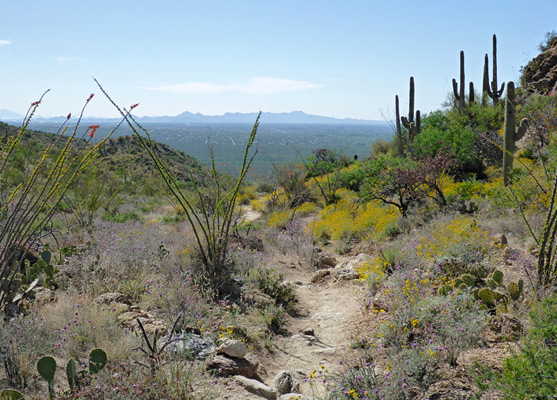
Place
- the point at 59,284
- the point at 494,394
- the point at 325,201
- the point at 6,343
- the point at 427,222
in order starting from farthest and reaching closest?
the point at 325,201 → the point at 427,222 → the point at 59,284 → the point at 6,343 → the point at 494,394

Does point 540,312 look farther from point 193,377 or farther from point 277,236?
point 277,236

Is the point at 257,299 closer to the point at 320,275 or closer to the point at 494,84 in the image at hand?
the point at 320,275

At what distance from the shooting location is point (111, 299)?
5.11m

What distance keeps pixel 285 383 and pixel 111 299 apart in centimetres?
235

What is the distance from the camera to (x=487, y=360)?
367cm

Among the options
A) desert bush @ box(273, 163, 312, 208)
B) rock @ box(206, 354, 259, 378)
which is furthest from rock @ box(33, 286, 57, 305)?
desert bush @ box(273, 163, 312, 208)

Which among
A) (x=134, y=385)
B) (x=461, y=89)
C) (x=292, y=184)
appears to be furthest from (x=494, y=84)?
(x=134, y=385)

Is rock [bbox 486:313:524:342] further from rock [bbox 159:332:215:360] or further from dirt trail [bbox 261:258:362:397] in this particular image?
rock [bbox 159:332:215:360]

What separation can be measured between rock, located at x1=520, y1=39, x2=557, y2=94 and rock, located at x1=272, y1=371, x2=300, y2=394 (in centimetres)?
2173

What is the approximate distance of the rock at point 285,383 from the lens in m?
3.92

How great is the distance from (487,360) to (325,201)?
37.8 ft

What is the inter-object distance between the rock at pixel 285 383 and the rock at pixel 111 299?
2145 mm

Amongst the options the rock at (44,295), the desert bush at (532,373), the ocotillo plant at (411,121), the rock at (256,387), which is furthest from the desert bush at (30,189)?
the ocotillo plant at (411,121)

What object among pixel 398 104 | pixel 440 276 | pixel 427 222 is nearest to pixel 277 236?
pixel 427 222
